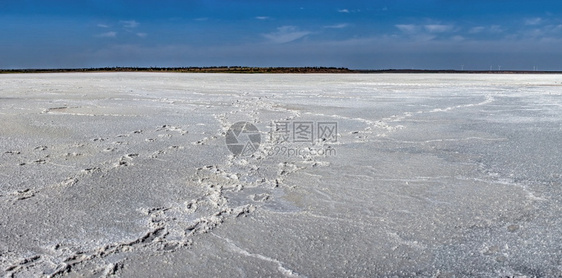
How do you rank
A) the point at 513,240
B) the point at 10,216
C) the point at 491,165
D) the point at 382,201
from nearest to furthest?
the point at 513,240
the point at 10,216
the point at 382,201
the point at 491,165

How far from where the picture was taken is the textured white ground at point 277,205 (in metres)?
2.03

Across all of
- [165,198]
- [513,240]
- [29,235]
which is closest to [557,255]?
[513,240]

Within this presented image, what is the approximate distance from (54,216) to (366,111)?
5.53 metres

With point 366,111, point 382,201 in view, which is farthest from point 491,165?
point 366,111

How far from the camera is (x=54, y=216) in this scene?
2.53m

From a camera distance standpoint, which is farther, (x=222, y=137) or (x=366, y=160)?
(x=222, y=137)

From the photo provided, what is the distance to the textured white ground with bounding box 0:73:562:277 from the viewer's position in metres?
2.03

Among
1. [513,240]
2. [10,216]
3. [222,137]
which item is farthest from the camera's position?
[222,137]

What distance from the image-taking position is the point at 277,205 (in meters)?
2.78

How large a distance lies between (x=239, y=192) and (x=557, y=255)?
173 centimetres

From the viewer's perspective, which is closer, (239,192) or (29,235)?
(29,235)

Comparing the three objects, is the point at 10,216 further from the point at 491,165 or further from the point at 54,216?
the point at 491,165

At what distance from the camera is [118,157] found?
390 cm

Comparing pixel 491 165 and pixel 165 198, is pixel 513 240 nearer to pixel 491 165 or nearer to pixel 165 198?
pixel 491 165
